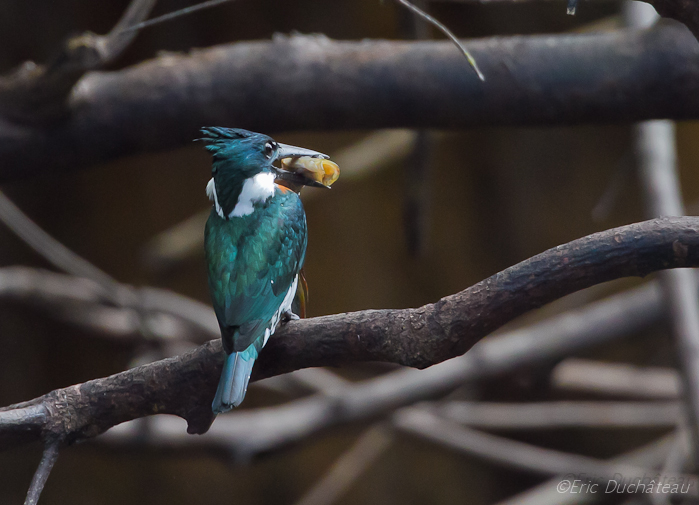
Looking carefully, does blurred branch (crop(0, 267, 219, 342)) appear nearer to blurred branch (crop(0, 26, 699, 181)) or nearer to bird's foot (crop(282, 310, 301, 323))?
blurred branch (crop(0, 26, 699, 181))

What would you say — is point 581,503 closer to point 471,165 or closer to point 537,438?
point 537,438

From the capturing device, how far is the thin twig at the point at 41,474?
896mm

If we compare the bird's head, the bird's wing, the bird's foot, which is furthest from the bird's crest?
the bird's foot

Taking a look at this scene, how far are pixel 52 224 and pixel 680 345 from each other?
291 centimetres

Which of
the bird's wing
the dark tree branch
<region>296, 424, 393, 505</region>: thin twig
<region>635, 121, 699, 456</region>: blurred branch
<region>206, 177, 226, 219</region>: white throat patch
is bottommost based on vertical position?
<region>296, 424, 393, 505</region>: thin twig

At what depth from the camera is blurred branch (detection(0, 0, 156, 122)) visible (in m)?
1.64

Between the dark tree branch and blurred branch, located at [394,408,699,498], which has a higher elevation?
the dark tree branch

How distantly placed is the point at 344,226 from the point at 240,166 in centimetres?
233

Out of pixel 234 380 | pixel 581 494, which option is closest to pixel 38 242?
pixel 234 380

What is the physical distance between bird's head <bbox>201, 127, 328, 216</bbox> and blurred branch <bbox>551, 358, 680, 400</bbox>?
2.03 m

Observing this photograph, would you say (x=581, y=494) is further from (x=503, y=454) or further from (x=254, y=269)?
(x=254, y=269)

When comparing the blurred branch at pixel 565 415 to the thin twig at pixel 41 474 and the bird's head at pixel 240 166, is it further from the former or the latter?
the thin twig at pixel 41 474

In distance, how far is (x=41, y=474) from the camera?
36.0 inches

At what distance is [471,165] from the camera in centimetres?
348
